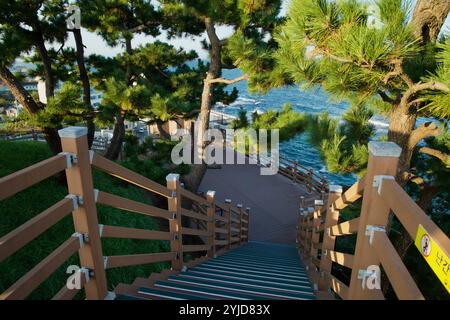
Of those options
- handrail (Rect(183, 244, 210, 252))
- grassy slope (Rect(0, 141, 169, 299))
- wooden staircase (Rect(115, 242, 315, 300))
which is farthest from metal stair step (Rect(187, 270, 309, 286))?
grassy slope (Rect(0, 141, 169, 299))

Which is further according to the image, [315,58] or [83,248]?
[315,58]

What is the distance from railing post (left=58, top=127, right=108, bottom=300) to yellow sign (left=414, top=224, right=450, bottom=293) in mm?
1425

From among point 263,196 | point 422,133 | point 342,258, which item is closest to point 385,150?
point 342,258

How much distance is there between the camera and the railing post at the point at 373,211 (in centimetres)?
129

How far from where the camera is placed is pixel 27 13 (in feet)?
15.2

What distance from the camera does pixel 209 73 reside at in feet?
→ 22.1

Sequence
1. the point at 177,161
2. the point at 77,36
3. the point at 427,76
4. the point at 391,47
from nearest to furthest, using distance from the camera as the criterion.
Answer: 1. the point at 391,47
2. the point at 427,76
3. the point at 77,36
4. the point at 177,161

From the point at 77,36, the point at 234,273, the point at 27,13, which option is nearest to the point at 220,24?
the point at 77,36

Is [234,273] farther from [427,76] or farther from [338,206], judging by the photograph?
[427,76]

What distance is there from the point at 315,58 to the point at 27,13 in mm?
4376

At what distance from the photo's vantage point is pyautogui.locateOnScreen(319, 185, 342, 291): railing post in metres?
2.45

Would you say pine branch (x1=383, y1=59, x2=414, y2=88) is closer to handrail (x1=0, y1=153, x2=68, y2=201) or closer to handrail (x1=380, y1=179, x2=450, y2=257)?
handrail (x1=380, y1=179, x2=450, y2=257)

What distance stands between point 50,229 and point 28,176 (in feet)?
12.0

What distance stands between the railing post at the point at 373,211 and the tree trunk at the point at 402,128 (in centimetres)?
218
